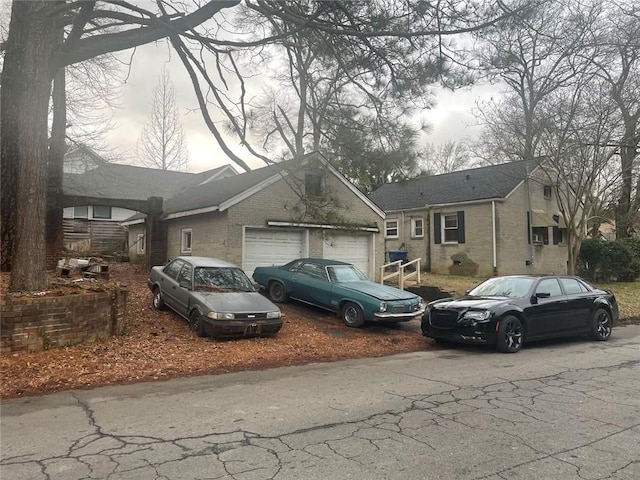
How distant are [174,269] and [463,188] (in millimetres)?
18585

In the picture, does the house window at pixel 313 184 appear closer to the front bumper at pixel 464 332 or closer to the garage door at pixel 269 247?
the front bumper at pixel 464 332

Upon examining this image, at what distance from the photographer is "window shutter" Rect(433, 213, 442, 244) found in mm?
25859

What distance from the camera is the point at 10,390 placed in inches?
244

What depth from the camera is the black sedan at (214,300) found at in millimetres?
9414

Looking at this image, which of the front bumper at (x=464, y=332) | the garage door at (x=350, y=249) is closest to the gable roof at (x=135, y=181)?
the garage door at (x=350, y=249)

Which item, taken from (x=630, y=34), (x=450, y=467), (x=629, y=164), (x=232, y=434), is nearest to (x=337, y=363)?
(x=232, y=434)

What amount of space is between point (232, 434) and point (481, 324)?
619cm

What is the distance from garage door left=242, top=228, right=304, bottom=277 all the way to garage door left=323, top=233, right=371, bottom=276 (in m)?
1.21

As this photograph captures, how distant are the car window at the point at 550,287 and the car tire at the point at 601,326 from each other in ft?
4.00

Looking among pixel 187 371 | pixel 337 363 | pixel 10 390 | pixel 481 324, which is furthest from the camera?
pixel 481 324

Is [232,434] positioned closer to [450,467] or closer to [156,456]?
[156,456]

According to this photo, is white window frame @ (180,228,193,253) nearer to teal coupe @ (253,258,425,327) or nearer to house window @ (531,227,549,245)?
teal coupe @ (253,258,425,327)

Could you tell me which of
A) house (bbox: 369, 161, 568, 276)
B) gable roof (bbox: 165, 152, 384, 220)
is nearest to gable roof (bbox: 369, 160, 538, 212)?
house (bbox: 369, 161, 568, 276)

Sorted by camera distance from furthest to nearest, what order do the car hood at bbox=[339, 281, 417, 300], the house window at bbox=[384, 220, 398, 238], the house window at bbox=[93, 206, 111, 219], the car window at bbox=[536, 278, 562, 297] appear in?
the house window at bbox=[93, 206, 111, 219] → the house window at bbox=[384, 220, 398, 238] → the car hood at bbox=[339, 281, 417, 300] → the car window at bbox=[536, 278, 562, 297]
